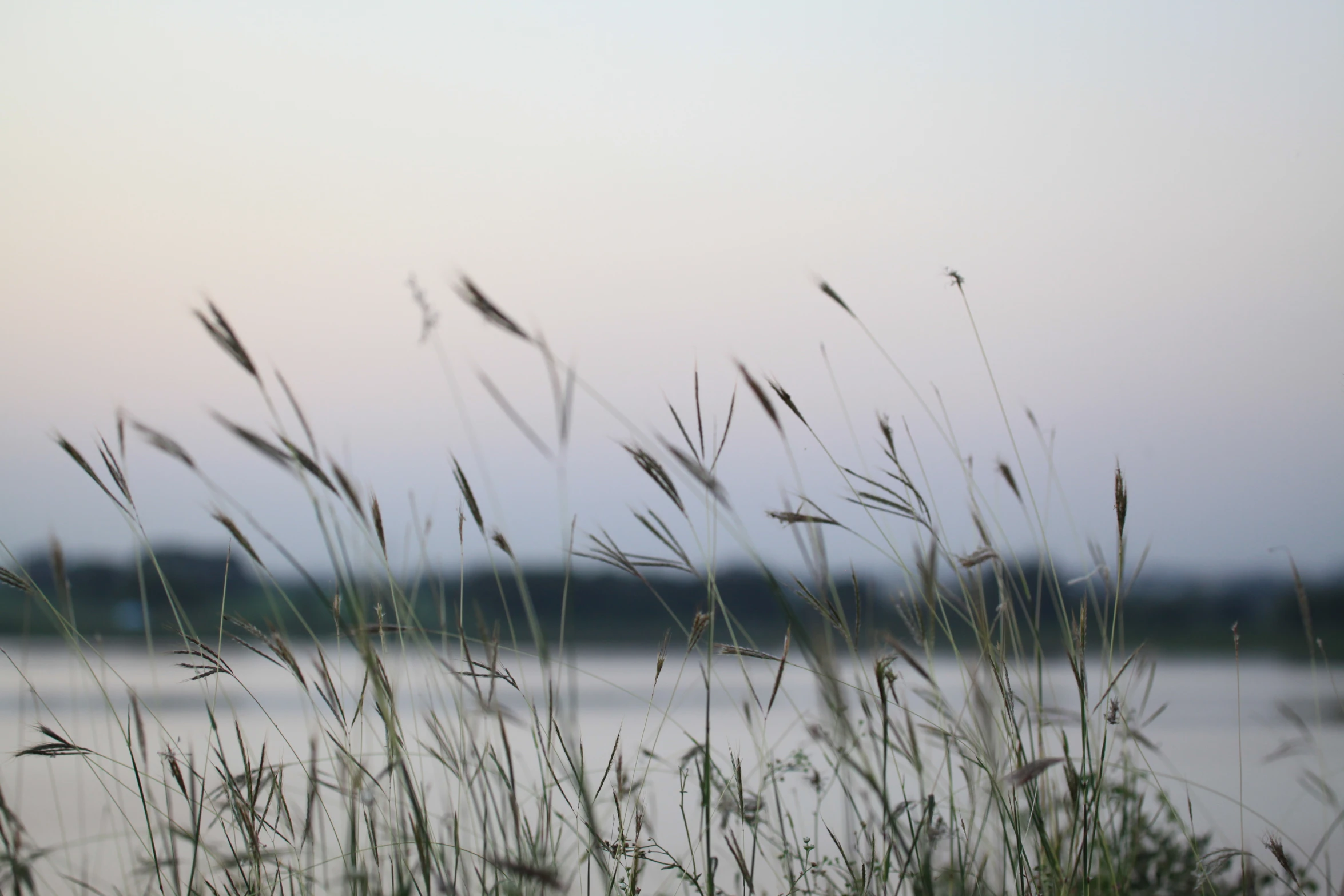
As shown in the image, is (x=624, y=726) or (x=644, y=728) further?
(x=624, y=726)

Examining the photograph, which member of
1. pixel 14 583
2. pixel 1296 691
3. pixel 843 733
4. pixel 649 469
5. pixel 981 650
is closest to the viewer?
pixel 843 733

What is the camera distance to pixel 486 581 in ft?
5.72

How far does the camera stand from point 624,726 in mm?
6633

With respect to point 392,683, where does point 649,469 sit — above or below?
above

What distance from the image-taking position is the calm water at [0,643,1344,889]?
5.07ft

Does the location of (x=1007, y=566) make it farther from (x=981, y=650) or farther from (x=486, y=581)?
(x=486, y=581)

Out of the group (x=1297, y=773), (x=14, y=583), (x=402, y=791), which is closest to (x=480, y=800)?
(x=402, y=791)

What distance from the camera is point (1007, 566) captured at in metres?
1.66

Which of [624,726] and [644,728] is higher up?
[644,728]

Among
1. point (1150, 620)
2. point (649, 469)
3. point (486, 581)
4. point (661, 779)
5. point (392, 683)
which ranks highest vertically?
point (649, 469)

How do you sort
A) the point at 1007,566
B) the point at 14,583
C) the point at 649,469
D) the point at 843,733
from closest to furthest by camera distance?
the point at 843,733
the point at 649,469
the point at 14,583
the point at 1007,566

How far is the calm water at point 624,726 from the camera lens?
155cm

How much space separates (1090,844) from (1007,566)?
47 cm

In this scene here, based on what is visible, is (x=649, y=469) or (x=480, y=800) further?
(x=480, y=800)
